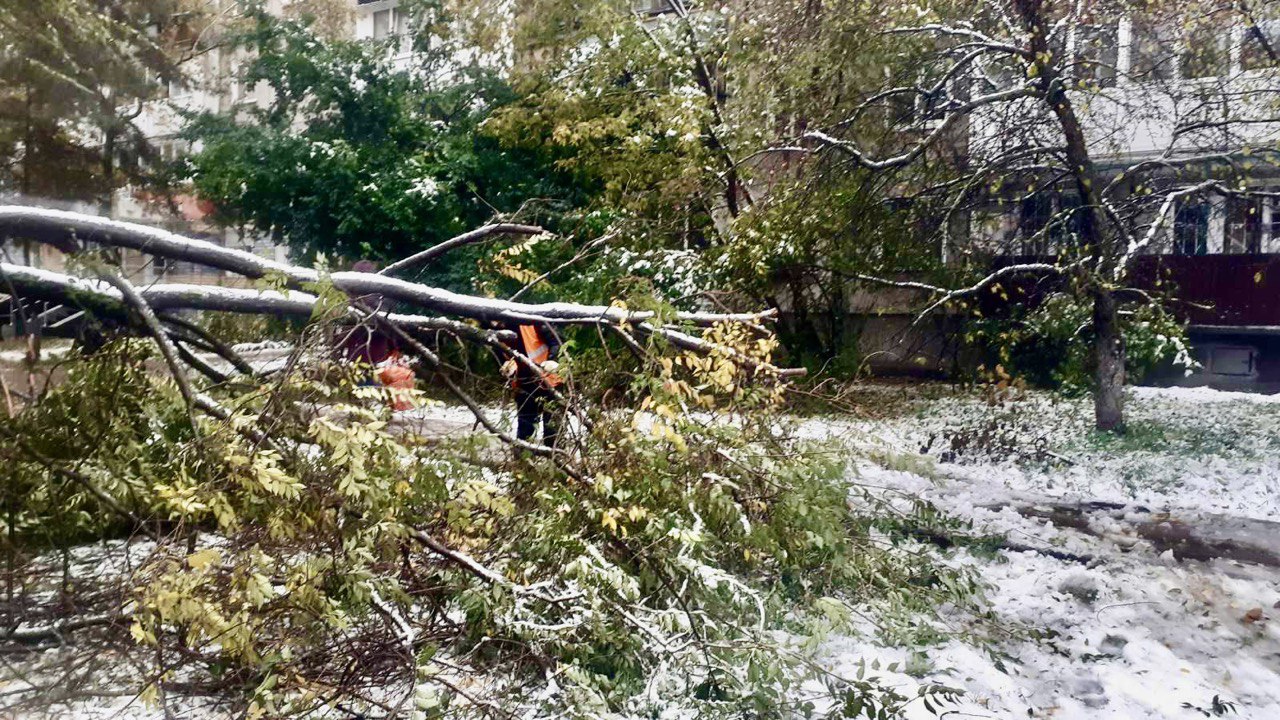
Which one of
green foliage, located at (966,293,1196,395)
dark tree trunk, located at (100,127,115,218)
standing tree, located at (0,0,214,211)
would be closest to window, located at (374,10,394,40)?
standing tree, located at (0,0,214,211)

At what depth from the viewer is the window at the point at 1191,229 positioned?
246 inches

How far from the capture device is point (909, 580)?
4.30 m

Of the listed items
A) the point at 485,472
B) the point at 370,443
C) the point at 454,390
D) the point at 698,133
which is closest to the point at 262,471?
the point at 370,443

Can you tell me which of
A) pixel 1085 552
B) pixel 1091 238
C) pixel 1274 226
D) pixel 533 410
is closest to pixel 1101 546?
pixel 1085 552

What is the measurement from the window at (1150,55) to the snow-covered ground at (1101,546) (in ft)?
6.87

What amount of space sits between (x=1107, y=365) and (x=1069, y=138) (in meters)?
1.54

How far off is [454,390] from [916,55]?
412 cm

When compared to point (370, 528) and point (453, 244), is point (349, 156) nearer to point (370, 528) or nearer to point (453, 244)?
point (453, 244)

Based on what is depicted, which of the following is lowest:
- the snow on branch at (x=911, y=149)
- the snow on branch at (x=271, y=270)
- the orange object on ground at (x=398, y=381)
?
the orange object on ground at (x=398, y=381)

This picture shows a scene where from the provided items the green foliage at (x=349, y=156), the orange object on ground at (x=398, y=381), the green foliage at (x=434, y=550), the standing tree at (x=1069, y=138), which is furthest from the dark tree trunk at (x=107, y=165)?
the standing tree at (x=1069, y=138)

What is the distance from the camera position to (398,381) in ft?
12.3

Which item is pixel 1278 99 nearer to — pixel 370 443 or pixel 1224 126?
pixel 1224 126

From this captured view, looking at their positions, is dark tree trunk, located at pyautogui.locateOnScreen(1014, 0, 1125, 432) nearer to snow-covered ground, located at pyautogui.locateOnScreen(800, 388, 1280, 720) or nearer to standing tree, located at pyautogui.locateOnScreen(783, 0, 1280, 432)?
standing tree, located at pyautogui.locateOnScreen(783, 0, 1280, 432)

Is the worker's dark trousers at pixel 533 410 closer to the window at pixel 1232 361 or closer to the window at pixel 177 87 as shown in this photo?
the window at pixel 177 87
